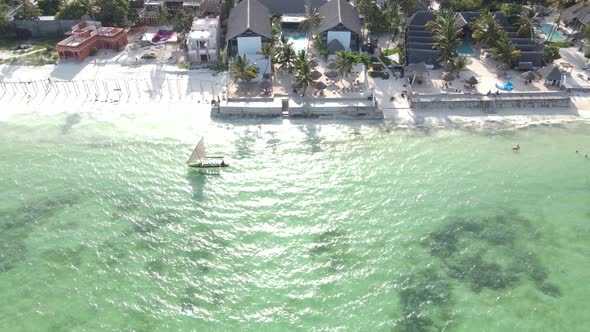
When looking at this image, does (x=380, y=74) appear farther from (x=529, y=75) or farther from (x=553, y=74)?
(x=553, y=74)

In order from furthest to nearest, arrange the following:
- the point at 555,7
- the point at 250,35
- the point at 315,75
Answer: the point at 555,7, the point at 250,35, the point at 315,75

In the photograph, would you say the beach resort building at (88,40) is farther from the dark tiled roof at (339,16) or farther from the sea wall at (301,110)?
the dark tiled roof at (339,16)

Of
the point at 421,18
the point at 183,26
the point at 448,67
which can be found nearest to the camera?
the point at 448,67

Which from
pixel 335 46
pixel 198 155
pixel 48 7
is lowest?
pixel 198 155

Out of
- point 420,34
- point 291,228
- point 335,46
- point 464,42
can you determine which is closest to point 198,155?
point 291,228

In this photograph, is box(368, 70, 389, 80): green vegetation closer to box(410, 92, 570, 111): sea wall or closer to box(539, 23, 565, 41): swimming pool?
box(410, 92, 570, 111): sea wall

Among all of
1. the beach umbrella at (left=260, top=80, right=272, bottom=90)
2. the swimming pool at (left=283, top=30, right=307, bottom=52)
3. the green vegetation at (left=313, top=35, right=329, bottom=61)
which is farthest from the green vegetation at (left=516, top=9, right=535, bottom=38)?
the beach umbrella at (left=260, top=80, right=272, bottom=90)

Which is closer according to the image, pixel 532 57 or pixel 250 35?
pixel 532 57

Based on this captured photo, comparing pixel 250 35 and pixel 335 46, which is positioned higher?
pixel 250 35
